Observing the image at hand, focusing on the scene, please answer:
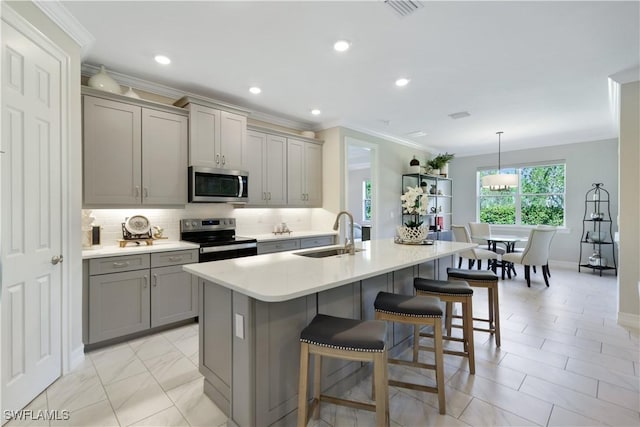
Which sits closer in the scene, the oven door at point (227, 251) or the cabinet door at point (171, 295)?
the cabinet door at point (171, 295)

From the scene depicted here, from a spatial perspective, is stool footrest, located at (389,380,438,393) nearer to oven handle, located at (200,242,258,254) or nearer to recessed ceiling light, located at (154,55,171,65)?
oven handle, located at (200,242,258,254)

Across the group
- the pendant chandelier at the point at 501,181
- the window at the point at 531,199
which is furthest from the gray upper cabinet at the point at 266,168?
the window at the point at 531,199

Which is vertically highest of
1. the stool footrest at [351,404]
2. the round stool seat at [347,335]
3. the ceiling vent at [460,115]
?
the ceiling vent at [460,115]

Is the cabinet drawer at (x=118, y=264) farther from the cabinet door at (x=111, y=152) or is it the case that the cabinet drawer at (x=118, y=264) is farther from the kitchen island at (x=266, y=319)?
the kitchen island at (x=266, y=319)

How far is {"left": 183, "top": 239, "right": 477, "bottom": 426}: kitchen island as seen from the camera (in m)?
1.56

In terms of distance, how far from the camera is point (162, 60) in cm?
283

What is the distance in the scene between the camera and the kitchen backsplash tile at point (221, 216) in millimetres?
3150

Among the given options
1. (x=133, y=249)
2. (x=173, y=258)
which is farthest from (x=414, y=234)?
(x=133, y=249)

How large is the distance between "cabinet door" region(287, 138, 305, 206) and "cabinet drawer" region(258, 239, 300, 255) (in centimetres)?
69

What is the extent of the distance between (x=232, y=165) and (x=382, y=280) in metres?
2.45

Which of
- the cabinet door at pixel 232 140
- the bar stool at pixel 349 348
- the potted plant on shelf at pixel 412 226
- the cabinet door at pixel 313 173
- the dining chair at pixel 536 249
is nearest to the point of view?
the bar stool at pixel 349 348

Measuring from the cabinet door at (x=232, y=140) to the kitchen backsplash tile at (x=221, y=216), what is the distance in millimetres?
617

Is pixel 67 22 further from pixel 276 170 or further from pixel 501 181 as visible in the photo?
pixel 501 181

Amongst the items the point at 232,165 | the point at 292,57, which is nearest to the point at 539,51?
the point at 292,57
